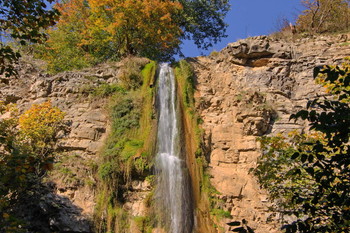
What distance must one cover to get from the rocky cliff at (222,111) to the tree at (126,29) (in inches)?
92.9

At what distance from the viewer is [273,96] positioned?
1606 centimetres

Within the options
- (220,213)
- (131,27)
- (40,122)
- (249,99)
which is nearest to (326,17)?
(249,99)

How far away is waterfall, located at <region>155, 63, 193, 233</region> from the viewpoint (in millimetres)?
12562

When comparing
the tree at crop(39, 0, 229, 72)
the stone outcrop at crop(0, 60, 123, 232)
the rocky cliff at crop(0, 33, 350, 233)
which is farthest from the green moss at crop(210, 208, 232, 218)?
the tree at crop(39, 0, 229, 72)

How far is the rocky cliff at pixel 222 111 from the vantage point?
13.0m

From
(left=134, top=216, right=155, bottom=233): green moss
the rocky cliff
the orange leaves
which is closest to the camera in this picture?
(left=134, top=216, right=155, bottom=233): green moss

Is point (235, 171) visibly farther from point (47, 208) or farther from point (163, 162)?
point (47, 208)

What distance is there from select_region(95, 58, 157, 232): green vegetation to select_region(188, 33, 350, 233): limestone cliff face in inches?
93.9

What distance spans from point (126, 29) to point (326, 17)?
10.7 metres

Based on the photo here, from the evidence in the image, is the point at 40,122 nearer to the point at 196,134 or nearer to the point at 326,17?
the point at 196,134

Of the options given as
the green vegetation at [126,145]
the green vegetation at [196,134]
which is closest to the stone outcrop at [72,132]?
the green vegetation at [126,145]

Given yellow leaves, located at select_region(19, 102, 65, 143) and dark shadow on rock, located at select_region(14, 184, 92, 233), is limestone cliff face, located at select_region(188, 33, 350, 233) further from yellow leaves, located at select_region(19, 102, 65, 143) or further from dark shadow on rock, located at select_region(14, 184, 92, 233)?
yellow leaves, located at select_region(19, 102, 65, 143)

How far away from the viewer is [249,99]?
15.5 meters

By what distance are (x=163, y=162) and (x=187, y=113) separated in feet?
9.26
